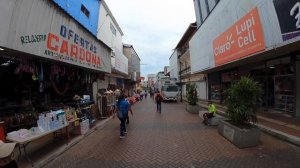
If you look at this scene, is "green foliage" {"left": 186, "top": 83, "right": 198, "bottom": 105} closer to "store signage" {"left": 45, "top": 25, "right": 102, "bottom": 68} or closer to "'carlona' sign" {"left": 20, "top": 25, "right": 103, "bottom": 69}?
"'carlona' sign" {"left": 20, "top": 25, "right": 103, "bottom": 69}

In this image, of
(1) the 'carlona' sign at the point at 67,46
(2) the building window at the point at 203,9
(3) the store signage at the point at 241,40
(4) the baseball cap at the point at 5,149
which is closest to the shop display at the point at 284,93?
(3) the store signage at the point at 241,40

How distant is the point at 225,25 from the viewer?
19562 mm

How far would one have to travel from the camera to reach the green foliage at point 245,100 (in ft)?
33.7

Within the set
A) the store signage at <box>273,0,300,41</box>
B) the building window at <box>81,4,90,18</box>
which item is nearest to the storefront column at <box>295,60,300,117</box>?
the store signage at <box>273,0,300,41</box>

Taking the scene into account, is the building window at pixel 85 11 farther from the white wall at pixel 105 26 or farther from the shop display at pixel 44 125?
the shop display at pixel 44 125

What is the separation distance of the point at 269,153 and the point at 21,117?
316 inches

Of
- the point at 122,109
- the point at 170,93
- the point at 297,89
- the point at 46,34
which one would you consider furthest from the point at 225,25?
the point at 170,93

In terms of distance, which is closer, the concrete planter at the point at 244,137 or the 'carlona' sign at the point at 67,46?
the 'carlona' sign at the point at 67,46

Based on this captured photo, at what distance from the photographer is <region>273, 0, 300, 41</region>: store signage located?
10445 mm

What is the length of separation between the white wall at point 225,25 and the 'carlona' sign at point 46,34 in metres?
8.04

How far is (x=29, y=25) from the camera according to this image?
26.3 feet

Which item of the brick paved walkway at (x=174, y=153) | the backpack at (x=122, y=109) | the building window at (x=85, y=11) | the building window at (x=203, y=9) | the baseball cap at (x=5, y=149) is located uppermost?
the building window at (x=203, y=9)

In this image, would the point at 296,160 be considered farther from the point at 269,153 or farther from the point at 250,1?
the point at 250,1

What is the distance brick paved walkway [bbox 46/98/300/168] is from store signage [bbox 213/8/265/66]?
5.02 m
